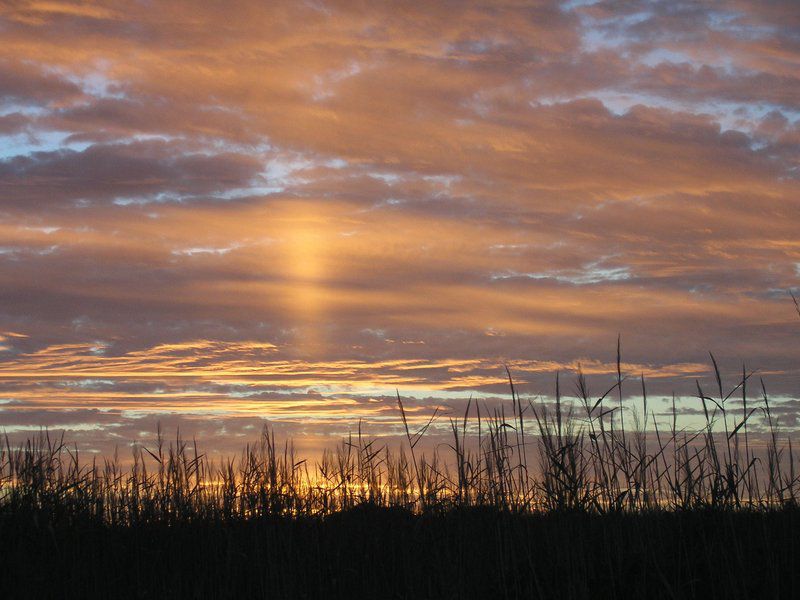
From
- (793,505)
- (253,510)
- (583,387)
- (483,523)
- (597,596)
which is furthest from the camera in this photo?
(253,510)

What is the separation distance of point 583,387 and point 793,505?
1973 mm

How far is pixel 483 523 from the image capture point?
617cm

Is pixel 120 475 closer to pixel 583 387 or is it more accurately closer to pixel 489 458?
pixel 489 458

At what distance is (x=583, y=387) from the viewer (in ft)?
17.3

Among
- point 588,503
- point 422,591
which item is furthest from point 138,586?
point 588,503

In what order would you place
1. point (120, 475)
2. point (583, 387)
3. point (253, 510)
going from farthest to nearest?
point (120, 475)
point (253, 510)
point (583, 387)

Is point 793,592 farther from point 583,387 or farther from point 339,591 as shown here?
point 339,591

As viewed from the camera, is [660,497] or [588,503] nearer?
[588,503]

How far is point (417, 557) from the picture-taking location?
6496 mm

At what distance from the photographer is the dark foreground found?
4773mm

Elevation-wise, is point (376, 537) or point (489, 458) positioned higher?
point (489, 458)

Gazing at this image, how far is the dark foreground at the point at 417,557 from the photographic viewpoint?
477 centimetres

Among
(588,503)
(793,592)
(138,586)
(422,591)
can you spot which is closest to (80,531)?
(138,586)

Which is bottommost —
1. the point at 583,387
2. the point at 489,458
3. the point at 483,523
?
the point at 483,523
